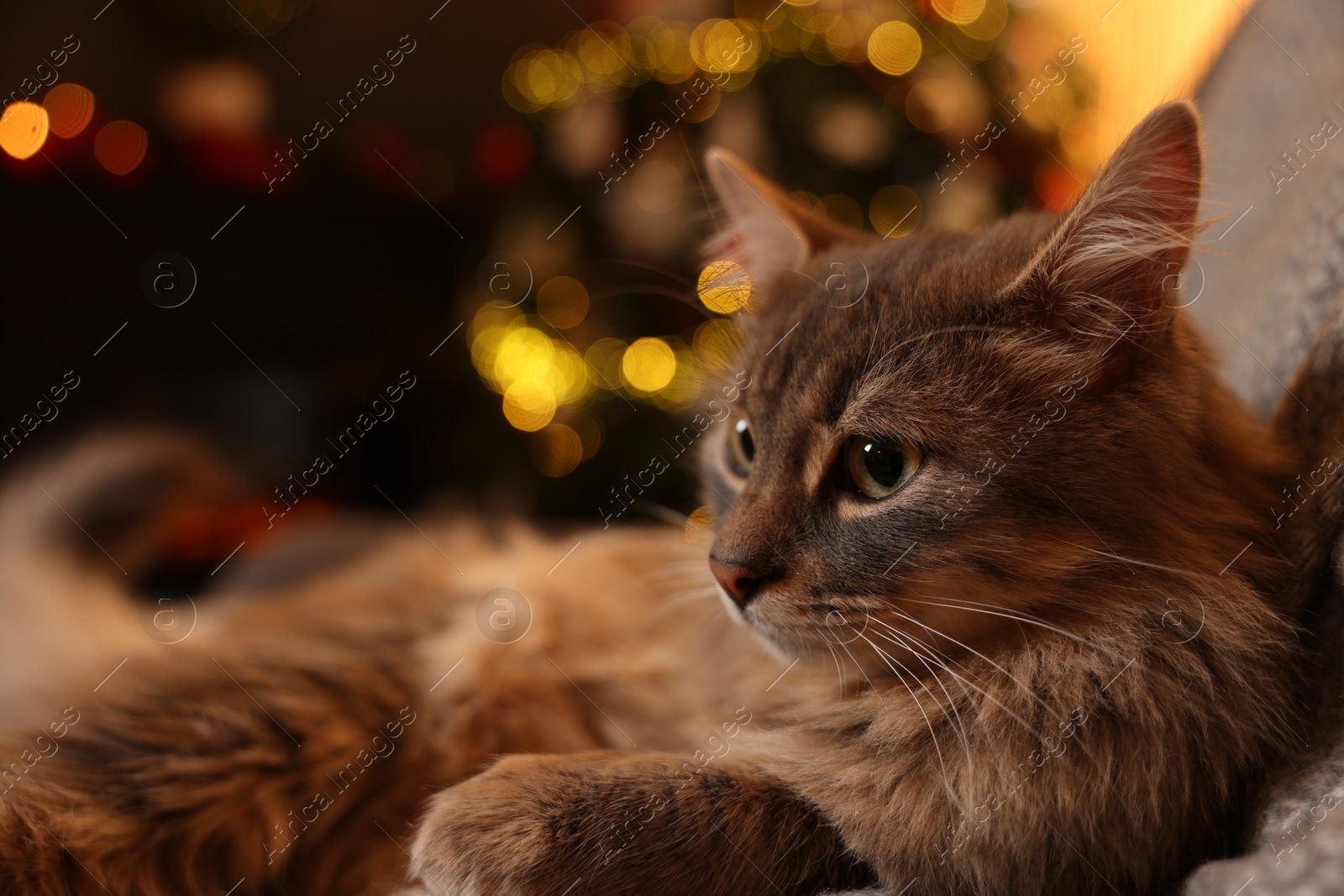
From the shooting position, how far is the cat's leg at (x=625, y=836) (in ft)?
2.54

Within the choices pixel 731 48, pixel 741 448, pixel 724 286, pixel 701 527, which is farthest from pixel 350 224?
pixel 741 448

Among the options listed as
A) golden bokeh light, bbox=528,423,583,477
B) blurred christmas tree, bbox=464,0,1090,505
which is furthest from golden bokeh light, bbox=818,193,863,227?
golden bokeh light, bbox=528,423,583,477

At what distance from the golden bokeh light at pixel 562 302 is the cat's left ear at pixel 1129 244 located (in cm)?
170

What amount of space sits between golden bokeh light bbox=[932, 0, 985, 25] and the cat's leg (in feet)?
6.88

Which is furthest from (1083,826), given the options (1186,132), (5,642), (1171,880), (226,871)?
(5,642)

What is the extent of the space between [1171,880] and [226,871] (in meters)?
1.00

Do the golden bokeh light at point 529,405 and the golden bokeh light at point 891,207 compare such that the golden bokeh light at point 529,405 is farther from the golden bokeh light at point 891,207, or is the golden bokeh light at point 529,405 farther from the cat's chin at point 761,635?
the cat's chin at point 761,635

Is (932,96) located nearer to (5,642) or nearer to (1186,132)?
(1186,132)

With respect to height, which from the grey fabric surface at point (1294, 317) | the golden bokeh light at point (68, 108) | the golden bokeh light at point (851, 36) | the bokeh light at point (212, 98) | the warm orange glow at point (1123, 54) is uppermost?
the golden bokeh light at point (68, 108)

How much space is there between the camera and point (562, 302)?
2475 millimetres

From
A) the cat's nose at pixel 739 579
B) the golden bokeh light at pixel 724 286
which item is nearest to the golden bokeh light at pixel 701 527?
the cat's nose at pixel 739 579

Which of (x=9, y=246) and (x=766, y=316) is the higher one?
(x=9, y=246)

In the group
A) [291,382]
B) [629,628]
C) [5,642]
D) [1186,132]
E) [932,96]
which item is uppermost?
[291,382]

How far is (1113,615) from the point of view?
33.0 inches
